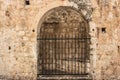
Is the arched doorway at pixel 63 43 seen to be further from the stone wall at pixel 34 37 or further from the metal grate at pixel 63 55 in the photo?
the stone wall at pixel 34 37

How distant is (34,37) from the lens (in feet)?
51.0

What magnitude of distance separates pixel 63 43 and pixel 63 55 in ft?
1.51

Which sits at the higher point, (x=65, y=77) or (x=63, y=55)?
(x=63, y=55)

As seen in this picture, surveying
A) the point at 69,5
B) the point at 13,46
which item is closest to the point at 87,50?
the point at 69,5

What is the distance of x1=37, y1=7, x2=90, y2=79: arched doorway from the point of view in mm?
15672

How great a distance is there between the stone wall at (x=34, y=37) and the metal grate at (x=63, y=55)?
0.35 metres

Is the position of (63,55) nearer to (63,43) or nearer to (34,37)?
(63,43)

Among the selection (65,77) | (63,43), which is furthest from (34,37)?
(65,77)

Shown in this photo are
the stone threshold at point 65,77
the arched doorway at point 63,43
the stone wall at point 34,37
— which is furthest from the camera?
the arched doorway at point 63,43

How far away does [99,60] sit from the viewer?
50.6ft

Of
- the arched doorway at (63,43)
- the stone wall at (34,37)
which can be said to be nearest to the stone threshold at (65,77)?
the arched doorway at (63,43)

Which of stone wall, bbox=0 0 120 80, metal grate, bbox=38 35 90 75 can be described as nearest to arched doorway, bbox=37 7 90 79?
metal grate, bbox=38 35 90 75

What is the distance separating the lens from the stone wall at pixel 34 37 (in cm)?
1543

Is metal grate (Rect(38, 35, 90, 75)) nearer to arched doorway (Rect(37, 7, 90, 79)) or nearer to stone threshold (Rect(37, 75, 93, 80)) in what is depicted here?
arched doorway (Rect(37, 7, 90, 79))
